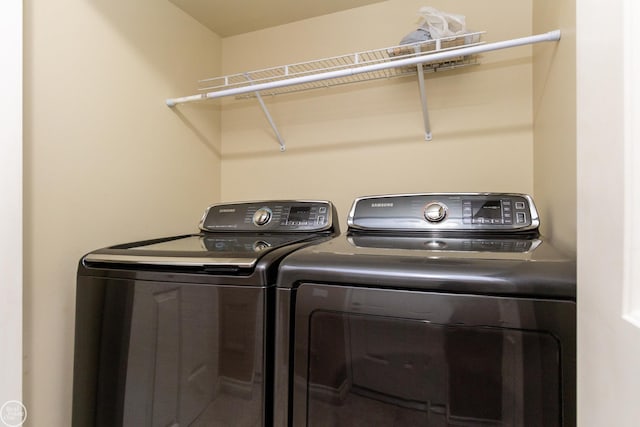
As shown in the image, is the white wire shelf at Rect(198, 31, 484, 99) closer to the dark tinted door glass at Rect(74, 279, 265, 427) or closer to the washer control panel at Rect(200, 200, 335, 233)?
the washer control panel at Rect(200, 200, 335, 233)

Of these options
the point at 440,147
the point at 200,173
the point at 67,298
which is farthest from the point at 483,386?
the point at 200,173

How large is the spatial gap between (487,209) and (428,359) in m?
0.64

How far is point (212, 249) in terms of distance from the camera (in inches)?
37.1

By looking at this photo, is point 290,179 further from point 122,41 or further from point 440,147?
point 122,41

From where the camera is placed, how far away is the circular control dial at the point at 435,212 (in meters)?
1.12

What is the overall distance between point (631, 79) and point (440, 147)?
3.61ft

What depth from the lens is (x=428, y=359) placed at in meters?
0.64

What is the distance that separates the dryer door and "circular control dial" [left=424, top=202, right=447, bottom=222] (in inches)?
21.3

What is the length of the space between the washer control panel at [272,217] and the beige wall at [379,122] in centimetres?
A: 27

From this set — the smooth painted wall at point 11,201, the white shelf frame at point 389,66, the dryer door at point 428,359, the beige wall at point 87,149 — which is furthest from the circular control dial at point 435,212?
the smooth painted wall at point 11,201

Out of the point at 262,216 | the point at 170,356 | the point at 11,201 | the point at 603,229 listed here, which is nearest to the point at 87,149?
the point at 11,201

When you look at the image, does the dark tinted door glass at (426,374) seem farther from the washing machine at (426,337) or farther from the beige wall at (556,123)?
the beige wall at (556,123)

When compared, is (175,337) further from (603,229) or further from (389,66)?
(389,66)

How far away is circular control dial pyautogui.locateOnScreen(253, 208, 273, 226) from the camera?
1.36m
